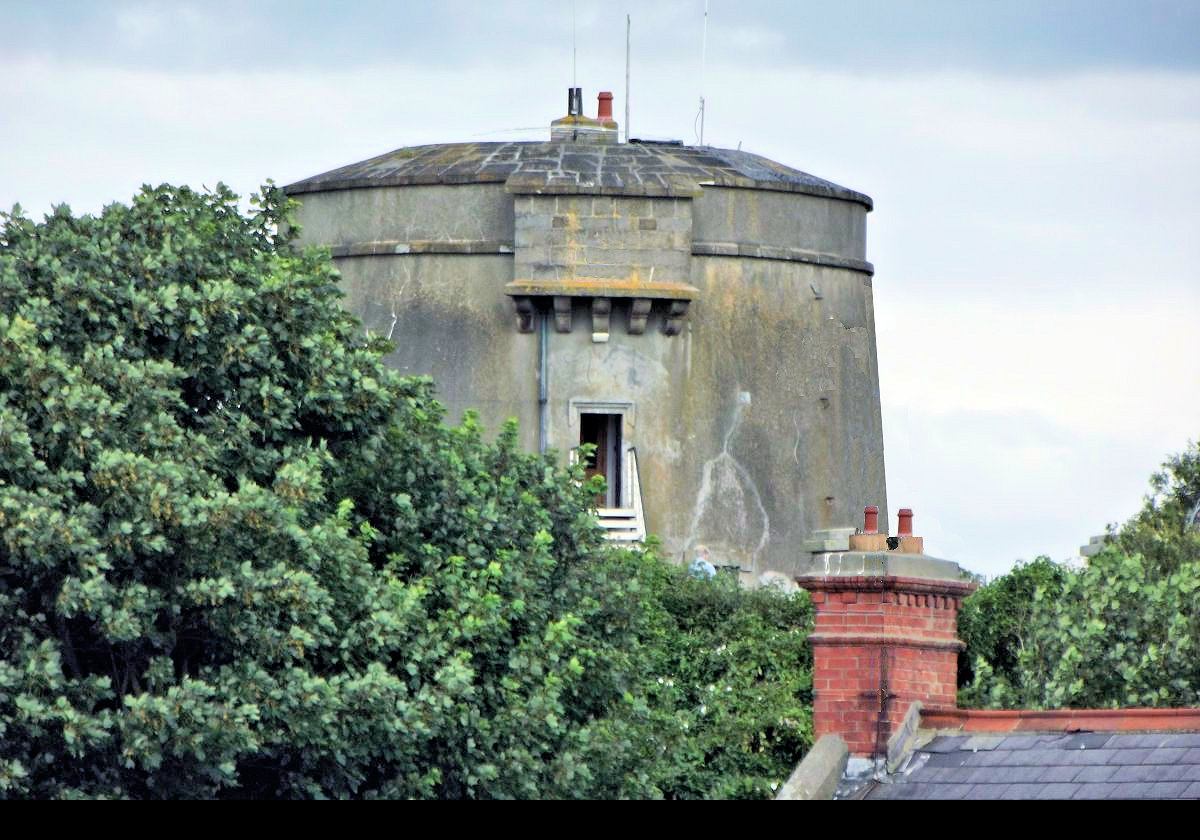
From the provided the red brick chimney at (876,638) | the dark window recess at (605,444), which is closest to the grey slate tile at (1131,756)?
the red brick chimney at (876,638)

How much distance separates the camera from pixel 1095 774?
13633 millimetres

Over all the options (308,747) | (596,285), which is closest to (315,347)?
(308,747)

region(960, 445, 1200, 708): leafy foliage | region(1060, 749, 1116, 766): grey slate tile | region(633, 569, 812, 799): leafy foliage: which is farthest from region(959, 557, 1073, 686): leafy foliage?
region(1060, 749, 1116, 766): grey slate tile

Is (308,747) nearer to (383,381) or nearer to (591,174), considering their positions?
(383,381)

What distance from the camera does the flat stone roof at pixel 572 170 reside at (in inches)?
1294

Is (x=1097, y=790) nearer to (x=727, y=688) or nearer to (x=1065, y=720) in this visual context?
(x=1065, y=720)

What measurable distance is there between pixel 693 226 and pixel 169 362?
55.2 feet

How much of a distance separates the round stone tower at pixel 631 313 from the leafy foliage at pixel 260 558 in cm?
1103

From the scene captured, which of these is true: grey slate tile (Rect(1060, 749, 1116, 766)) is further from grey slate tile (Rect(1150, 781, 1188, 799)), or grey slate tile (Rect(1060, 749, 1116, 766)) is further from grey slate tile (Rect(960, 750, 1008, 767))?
grey slate tile (Rect(1150, 781, 1188, 799))

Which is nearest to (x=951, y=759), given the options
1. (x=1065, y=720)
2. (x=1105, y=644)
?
(x=1065, y=720)

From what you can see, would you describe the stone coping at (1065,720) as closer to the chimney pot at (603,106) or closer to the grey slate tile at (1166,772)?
the grey slate tile at (1166,772)

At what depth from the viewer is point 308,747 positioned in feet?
57.0

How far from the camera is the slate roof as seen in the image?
13375 mm

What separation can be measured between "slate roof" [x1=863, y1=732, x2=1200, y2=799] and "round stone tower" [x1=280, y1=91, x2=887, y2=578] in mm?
17303
